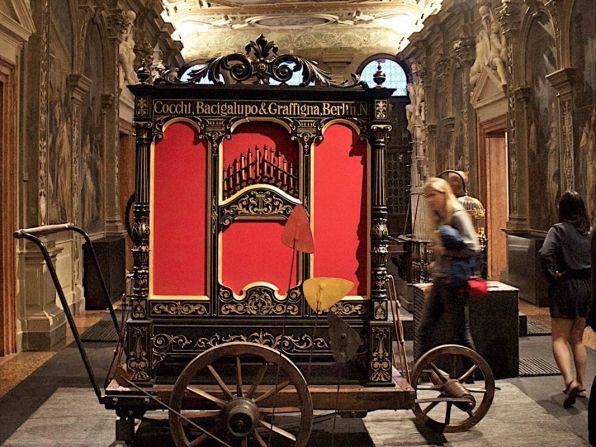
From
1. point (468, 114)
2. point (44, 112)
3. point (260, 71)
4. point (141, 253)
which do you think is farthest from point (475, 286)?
point (468, 114)

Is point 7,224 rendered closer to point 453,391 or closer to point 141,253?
point 141,253

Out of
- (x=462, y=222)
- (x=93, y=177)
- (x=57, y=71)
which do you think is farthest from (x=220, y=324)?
(x=93, y=177)

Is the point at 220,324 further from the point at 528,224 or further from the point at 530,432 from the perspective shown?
the point at 528,224

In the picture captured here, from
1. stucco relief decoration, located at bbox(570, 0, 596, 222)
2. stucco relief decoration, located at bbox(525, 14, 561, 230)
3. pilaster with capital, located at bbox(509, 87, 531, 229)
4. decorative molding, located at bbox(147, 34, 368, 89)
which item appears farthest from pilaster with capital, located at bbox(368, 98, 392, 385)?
pilaster with capital, located at bbox(509, 87, 531, 229)

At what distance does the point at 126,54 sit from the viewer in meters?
12.7

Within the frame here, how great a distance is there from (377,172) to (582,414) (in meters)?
2.58

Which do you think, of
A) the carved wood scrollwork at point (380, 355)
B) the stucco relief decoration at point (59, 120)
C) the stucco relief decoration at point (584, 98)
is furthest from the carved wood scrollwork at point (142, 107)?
the stucco relief decoration at point (584, 98)

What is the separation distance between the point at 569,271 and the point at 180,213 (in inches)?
124

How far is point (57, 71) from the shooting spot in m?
9.20

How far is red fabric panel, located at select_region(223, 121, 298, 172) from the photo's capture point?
14.2 ft

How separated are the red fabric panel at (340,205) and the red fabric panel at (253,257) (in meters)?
0.22

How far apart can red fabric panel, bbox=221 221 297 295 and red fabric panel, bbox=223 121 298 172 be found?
42 cm

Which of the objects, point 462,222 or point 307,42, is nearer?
point 462,222

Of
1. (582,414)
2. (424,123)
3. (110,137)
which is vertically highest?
(424,123)
